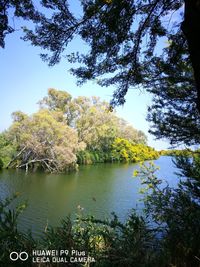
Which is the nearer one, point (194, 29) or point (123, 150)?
point (194, 29)

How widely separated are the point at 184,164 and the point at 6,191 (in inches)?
589

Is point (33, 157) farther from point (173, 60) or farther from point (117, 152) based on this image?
point (173, 60)

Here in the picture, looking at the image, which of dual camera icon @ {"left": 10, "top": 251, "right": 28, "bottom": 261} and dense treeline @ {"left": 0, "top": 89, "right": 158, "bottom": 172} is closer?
dual camera icon @ {"left": 10, "top": 251, "right": 28, "bottom": 261}

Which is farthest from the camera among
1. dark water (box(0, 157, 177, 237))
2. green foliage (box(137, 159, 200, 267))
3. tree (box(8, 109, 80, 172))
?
tree (box(8, 109, 80, 172))

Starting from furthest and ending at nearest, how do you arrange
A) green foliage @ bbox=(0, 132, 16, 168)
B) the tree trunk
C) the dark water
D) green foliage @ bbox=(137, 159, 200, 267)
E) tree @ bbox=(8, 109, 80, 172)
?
green foliage @ bbox=(0, 132, 16, 168) → tree @ bbox=(8, 109, 80, 172) → the dark water → green foliage @ bbox=(137, 159, 200, 267) → the tree trunk

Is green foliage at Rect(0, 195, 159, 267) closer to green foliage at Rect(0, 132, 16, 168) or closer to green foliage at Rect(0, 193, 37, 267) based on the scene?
green foliage at Rect(0, 193, 37, 267)

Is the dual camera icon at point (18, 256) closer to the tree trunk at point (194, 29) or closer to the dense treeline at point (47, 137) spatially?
the tree trunk at point (194, 29)

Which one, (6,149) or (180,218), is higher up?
(6,149)

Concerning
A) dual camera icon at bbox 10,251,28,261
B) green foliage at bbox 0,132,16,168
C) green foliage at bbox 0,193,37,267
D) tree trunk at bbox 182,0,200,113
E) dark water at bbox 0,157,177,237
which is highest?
green foliage at bbox 0,132,16,168

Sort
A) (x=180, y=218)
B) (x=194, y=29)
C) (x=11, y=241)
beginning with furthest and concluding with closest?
(x=180, y=218), (x=11, y=241), (x=194, y=29)

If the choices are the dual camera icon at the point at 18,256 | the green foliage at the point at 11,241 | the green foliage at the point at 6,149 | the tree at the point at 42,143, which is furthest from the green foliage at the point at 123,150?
the dual camera icon at the point at 18,256

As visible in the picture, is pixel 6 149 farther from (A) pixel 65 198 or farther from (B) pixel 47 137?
(A) pixel 65 198

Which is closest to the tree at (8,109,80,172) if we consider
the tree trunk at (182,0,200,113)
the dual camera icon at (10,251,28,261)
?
the dual camera icon at (10,251,28,261)

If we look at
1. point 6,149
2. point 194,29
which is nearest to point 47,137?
point 6,149
